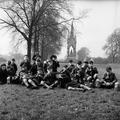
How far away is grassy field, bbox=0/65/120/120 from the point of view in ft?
16.3

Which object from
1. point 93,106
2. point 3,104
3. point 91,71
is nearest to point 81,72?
point 91,71

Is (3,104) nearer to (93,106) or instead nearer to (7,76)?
(93,106)

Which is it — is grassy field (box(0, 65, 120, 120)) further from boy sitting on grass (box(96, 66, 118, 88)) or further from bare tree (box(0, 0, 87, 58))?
bare tree (box(0, 0, 87, 58))

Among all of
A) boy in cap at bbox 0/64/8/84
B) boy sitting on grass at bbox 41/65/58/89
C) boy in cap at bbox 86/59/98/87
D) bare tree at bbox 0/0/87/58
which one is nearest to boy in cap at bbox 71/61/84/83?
boy in cap at bbox 86/59/98/87

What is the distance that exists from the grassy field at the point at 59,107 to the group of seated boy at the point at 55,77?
4.81ft

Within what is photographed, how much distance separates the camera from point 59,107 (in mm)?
5785

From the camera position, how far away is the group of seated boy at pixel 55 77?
895cm

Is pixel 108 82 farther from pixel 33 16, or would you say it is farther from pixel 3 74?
pixel 33 16

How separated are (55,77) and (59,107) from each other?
3537 millimetres

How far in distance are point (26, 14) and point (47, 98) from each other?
15530 mm

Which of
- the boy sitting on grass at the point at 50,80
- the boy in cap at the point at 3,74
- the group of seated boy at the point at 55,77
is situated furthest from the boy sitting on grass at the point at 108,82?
the boy in cap at the point at 3,74

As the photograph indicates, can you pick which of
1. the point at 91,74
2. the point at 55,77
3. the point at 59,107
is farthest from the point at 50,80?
the point at 59,107

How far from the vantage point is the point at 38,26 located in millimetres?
21359

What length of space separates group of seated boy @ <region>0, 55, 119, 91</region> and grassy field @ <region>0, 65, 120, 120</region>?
147cm
